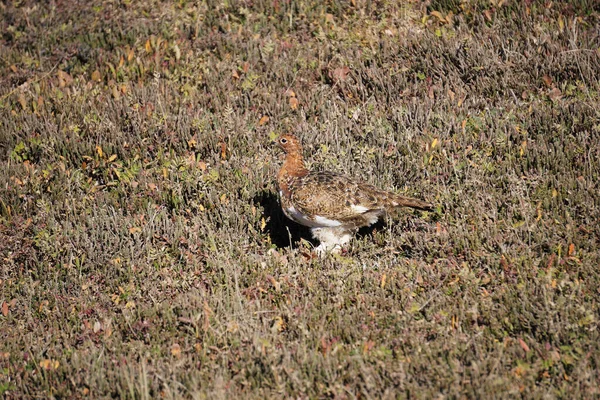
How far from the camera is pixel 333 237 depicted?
622 centimetres

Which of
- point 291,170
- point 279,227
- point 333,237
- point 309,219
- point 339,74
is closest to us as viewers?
point 309,219

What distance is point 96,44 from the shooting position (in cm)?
952

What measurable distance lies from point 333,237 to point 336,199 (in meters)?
0.46

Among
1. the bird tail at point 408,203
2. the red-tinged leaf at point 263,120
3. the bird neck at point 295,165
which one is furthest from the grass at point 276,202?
the bird neck at point 295,165

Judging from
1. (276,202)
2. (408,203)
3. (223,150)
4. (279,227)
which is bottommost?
(279,227)

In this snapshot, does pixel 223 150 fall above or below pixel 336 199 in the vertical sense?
below

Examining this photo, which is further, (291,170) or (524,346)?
(291,170)

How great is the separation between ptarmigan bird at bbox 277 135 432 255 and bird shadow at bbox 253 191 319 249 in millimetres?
388

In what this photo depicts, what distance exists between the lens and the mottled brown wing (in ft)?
19.4

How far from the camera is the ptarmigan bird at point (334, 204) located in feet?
19.4

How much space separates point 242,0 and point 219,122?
8.79 ft

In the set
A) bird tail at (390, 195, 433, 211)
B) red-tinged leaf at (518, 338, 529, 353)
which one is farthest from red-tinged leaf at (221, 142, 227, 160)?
red-tinged leaf at (518, 338, 529, 353)

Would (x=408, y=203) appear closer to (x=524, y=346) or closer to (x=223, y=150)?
(x=524, y=346)

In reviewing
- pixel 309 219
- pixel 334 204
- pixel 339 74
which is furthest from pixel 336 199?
pixel 339 74
